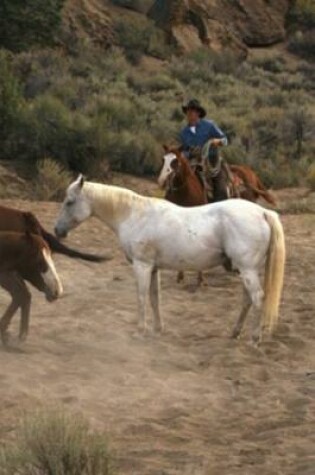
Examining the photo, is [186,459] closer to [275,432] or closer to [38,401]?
[275,432]

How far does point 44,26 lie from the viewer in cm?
3428

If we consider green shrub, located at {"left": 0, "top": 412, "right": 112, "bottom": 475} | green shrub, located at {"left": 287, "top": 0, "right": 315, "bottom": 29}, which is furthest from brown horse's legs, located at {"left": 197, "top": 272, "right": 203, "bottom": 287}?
green shrub, located at {"left": 287, "top": 0, "right": 315, "bottom": 29}

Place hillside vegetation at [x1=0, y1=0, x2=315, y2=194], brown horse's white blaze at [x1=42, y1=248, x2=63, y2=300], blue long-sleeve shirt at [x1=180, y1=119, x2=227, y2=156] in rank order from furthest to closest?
hillside vegetation at [x1=0, y1=0, x2=315, y2=194] → blue long-sleeve shirt at [x1=180, y1=119, x2=227, y2=156] → brown horse's white blaze at [x1=42, y1=248, x2=63, y2=300]

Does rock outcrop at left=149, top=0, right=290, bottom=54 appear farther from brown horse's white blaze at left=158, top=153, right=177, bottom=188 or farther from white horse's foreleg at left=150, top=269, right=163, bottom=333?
white horse's foreleg at left=150, top=269, right=163, bottom=333

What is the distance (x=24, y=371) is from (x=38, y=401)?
813 mm

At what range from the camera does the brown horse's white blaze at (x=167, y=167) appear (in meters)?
11.4

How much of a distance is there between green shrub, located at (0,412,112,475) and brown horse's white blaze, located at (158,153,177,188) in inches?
261

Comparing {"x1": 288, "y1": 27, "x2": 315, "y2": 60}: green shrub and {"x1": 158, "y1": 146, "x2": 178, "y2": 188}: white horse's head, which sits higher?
{"x1": 158, "y1": 146, "x2": 178, "y2": 188}: white horse's head

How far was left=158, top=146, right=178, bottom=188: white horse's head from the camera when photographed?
11.4 meters

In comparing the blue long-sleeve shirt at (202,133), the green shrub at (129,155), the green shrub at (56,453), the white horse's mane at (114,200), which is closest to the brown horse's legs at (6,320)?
the white horse's mane at (114,200)

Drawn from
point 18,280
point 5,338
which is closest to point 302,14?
point 18,280

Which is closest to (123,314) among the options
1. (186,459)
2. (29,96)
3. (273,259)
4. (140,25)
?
(273,259)

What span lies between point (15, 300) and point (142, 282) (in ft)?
4.13

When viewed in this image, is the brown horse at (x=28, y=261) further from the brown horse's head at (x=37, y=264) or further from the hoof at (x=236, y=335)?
the hoof at (x=236, y=335)
